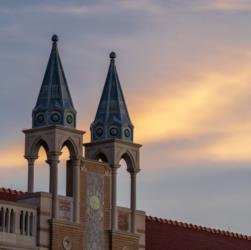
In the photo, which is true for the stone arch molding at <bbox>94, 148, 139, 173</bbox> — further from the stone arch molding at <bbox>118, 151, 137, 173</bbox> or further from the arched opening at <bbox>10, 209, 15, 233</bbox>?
the arched opening at <bbox>10, 209, 15, 233</bbox>

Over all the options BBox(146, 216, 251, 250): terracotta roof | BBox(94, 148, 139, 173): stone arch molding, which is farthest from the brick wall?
BBox(146, 216, 251, 250): terracotta roof

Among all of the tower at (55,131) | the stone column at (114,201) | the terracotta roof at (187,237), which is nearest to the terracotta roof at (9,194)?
the tower at (55,131)

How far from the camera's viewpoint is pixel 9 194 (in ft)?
195

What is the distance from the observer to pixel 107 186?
61.5m

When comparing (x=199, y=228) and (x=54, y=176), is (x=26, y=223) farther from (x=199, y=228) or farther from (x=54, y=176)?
(x=199, y=228)

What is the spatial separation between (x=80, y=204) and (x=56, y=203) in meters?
1.29

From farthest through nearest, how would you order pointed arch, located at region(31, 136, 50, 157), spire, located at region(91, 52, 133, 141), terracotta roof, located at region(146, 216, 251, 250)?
terracotta roof, located at region(146, 216, 251, 250)
spire, located at region(91, 52, 133, 141)
pointed arch, located at region(31, 136, 50, 157)

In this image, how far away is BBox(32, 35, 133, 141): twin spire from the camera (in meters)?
59.7

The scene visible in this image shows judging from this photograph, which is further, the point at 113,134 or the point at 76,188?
the point at 113,134

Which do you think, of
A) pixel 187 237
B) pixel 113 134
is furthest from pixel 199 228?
pixel 113 134

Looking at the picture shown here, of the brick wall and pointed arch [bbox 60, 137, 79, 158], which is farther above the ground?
pointed arch [bbox 60, 137, 79, 158]

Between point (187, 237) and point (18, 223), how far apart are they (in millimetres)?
12527

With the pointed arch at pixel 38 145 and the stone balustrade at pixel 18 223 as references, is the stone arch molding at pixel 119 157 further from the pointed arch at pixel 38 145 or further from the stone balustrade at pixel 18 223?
the stone balustrade at pixel 18 223

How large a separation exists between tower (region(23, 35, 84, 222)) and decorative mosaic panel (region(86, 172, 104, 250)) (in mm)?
800
